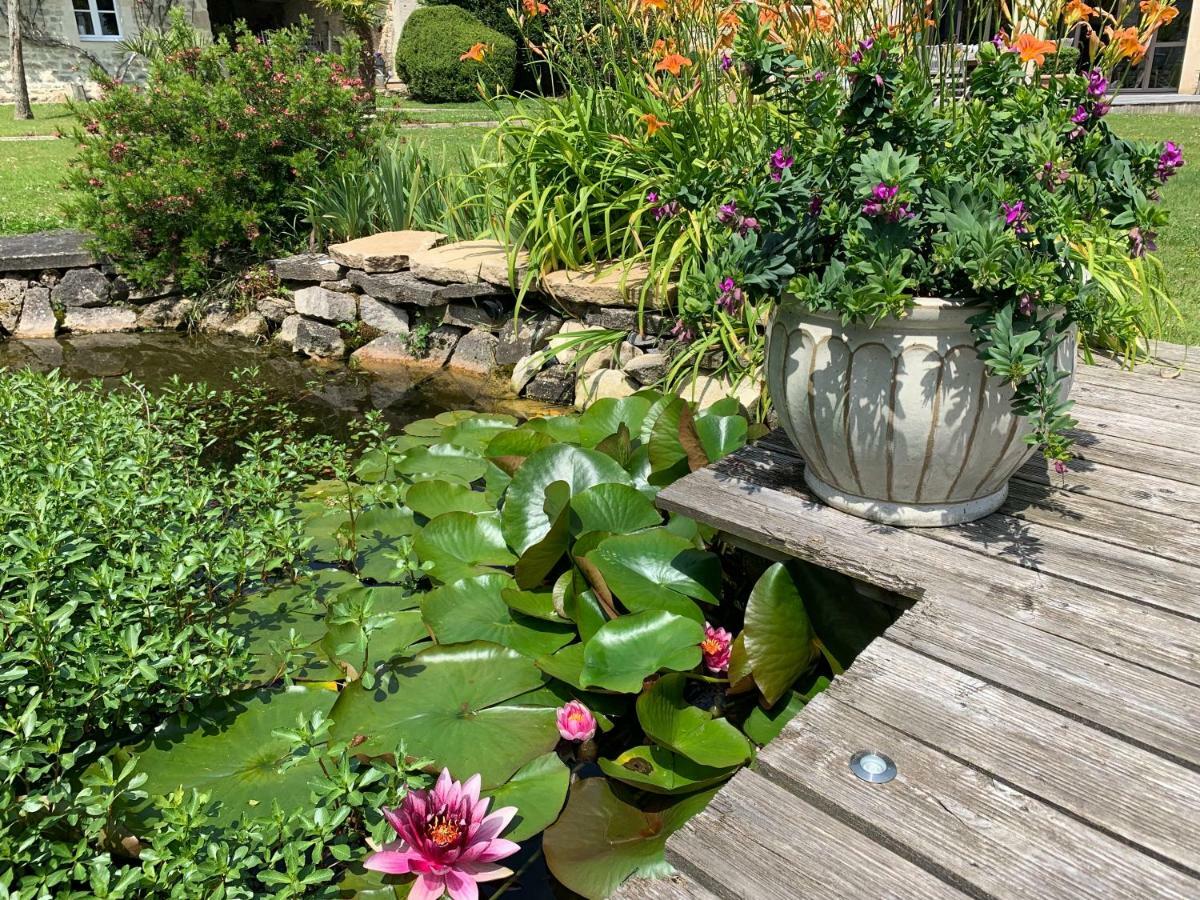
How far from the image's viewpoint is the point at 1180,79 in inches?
534

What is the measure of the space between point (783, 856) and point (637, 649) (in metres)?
0.72

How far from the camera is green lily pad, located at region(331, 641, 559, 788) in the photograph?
5.55 feet

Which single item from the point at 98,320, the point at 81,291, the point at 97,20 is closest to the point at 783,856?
the point at 98,320

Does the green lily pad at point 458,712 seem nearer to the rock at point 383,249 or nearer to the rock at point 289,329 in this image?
the rock at point 383,249

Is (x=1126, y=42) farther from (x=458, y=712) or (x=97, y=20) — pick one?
(x=97, y=20)

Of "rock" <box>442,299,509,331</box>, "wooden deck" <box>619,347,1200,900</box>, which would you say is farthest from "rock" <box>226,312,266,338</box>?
"wooden deck" <box>619,347,1200,900</box>

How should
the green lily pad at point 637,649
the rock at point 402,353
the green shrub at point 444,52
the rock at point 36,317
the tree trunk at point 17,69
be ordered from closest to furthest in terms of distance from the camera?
the green lily pad at point 637,649 < the rock at point 402,353 < the rock at point 36,317 < the tree trunk at point 17,69 < the green shrub at point 444,52

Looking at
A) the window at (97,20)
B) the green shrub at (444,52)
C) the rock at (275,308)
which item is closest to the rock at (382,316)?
the rock at (275,308)

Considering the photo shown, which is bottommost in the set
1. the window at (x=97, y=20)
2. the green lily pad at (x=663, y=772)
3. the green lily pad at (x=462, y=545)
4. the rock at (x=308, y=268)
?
the green lily pad at (x=663, y=772)

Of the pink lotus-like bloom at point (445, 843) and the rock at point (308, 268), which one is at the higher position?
the rock at point (308, 268)

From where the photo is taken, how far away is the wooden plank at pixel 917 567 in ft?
4.90

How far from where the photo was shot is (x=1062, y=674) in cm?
141

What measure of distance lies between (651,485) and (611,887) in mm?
1127

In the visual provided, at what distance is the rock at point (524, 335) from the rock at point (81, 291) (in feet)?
8.89
